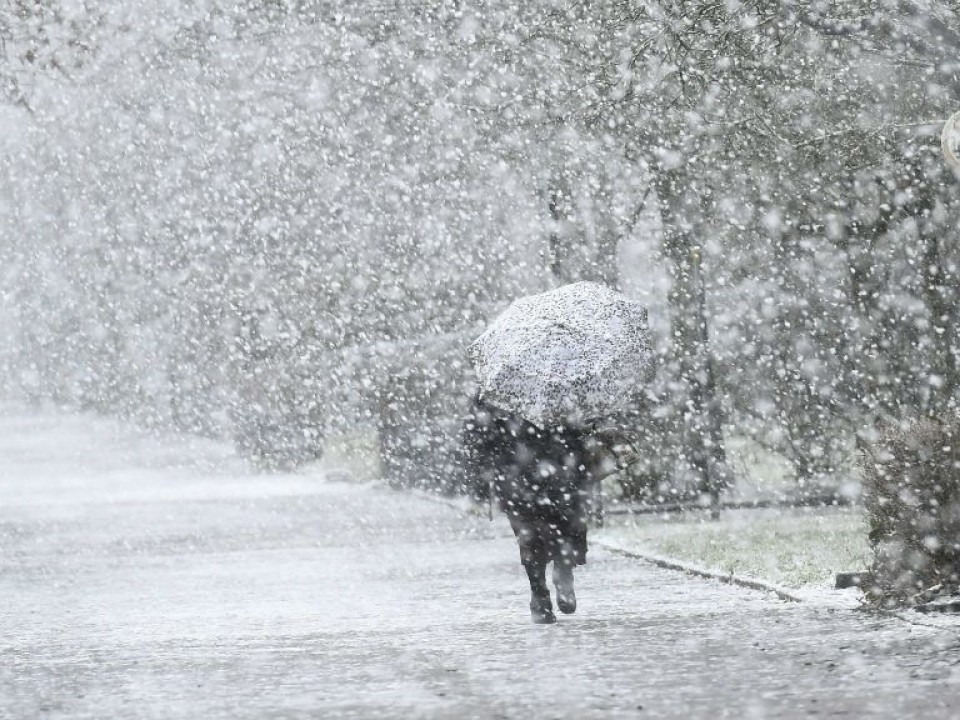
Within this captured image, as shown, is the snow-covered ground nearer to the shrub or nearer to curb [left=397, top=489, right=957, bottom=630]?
curb [left=397, top=489, right=957, bottom=630]

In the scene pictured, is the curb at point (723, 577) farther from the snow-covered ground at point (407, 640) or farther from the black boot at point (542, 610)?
the black boot at point (542, 610)

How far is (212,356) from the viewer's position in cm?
4891

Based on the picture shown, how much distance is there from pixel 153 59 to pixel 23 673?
1075 inches

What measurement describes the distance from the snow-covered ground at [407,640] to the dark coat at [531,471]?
2.17 ft

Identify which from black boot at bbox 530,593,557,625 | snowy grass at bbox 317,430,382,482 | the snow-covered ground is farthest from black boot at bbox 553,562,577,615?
snowy grass at bbox 317,430,382,482

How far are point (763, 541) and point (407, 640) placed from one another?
7.22 metres

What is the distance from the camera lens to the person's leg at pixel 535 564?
465 inches

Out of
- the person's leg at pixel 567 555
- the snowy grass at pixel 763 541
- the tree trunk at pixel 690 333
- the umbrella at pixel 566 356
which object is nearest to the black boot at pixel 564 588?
the person's leg at pixel 567 555

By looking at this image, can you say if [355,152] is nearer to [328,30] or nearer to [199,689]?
[328,30]

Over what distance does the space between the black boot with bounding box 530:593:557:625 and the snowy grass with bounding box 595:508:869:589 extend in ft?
6.87

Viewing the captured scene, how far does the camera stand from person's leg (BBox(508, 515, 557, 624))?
465 inches

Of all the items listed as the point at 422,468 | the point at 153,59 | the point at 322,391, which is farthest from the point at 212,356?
the point at 422,468

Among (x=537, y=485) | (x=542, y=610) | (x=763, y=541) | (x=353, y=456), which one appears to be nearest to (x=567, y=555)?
(x=542, y=610)

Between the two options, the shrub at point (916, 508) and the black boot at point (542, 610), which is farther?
the black boot at point (542, 610)
